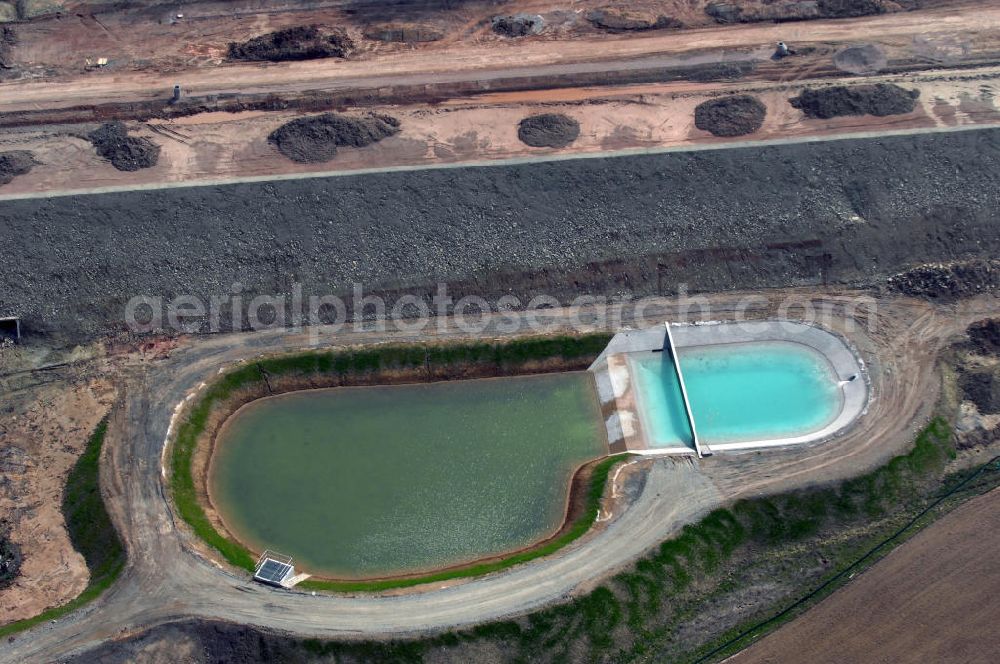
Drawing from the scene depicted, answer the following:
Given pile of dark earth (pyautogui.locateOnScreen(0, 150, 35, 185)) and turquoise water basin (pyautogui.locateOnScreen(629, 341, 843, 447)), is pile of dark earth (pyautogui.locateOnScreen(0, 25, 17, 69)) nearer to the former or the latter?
pile of dark earth (pyautogui.locateOnScreen(0, 150, 35, 185))

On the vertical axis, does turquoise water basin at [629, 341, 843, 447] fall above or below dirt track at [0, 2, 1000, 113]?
below

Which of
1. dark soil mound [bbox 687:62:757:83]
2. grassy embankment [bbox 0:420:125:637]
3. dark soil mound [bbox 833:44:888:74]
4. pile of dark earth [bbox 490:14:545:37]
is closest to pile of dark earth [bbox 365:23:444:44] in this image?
pile of dark earth [bbox 490:14:545:37]

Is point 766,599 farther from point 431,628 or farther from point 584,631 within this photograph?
point 431,628

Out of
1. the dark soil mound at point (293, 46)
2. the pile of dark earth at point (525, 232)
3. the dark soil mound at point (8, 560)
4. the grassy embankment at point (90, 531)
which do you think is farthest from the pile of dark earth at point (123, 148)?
the dark soil mound at point (8, 560)

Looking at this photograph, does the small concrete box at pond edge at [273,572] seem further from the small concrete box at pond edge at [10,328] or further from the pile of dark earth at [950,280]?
the pile of dark earth at [950,280]

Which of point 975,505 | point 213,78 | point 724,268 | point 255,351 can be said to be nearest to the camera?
point 975,505

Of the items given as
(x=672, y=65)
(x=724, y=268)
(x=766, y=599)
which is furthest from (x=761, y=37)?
(x=766, y=599)
